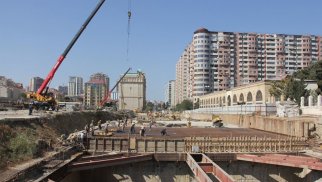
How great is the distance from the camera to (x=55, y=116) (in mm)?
47531

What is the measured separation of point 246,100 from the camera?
338 ft

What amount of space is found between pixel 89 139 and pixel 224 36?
482 feet

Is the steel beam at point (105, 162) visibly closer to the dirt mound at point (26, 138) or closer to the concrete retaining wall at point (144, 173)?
the concrete retaining wall at point (144, 173)

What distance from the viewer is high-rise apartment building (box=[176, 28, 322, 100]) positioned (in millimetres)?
168750

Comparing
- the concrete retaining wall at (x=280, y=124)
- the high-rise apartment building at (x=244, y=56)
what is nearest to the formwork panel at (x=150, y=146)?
the concrete retaining wall at (x=280, y=124)

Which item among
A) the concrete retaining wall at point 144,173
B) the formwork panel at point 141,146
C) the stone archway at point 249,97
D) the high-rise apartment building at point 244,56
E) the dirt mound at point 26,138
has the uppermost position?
the high-rise apartment building at point 244,56

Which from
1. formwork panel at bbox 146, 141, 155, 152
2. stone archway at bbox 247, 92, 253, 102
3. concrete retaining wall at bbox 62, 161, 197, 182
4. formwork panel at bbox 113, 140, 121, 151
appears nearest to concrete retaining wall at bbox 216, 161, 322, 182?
concrete retaining wall at bbox 62, 161, 197, 182

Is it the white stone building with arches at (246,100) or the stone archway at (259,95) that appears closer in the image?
the white stone building with arches at (246,100)

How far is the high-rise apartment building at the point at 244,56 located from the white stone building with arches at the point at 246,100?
17.3m

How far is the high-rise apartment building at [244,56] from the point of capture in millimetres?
168750

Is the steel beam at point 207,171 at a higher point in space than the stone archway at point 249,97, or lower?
lower

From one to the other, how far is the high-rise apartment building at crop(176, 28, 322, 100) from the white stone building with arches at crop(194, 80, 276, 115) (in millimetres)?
17285

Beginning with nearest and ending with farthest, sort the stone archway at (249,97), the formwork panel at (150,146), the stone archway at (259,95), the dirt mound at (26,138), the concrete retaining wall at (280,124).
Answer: the dirt mound at (26,138) → the formwork panel at (150,146) → the concrete retaining wall at (280,124) → the stone archway at (259,95) → the stone archway at (249,97)

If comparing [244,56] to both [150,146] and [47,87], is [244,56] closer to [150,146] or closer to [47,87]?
[47,87]
